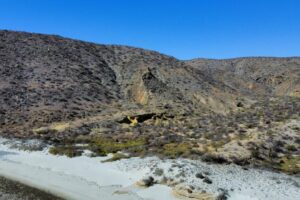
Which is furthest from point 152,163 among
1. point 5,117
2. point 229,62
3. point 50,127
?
point 229,62

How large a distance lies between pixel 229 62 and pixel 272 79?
67.5 feet

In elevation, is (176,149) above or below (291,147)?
below

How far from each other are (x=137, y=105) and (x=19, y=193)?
36444 millimetres

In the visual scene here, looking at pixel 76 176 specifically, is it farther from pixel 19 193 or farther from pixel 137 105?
pixel 137 105

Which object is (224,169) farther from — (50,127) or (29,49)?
(29,49)

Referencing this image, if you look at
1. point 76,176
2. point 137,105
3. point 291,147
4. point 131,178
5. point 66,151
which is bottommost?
point 76,176

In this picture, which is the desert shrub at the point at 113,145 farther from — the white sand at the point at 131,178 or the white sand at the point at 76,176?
the white sand at the point at 131,178

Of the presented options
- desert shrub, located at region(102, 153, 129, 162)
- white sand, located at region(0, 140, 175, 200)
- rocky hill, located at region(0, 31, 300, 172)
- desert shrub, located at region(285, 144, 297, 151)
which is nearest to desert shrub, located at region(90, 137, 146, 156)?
rocky hill, located at region(0, 31, 300, 172)

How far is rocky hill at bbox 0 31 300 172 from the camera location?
3288 cm

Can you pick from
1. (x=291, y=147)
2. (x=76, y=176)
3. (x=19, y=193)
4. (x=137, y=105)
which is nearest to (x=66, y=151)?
(x=76, y=176)

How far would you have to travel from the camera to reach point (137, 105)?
58031mm

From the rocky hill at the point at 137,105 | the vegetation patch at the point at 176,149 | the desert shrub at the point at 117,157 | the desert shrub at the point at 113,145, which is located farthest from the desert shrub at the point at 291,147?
the desert shrub at the point at 117,157

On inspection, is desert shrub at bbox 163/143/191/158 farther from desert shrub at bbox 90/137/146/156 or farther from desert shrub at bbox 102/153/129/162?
desert shrub at bbox 102/153/129/162

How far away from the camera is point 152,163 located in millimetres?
26375
